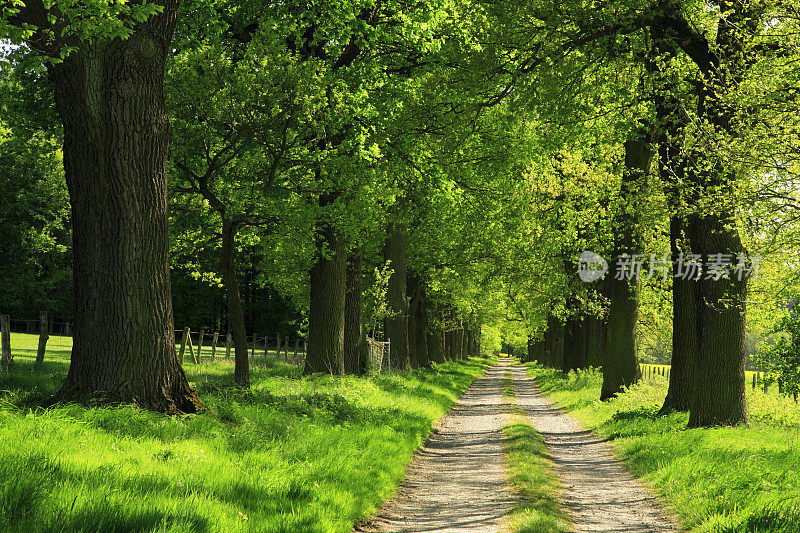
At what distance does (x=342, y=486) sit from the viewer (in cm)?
817

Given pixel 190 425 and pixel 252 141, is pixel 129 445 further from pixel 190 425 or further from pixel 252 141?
pixel 252 141

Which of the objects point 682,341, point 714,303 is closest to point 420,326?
point 682,341

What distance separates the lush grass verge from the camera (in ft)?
23.9

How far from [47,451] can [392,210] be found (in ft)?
62.7

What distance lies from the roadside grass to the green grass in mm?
3927

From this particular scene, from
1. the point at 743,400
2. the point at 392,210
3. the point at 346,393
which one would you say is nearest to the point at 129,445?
the point at 346,393

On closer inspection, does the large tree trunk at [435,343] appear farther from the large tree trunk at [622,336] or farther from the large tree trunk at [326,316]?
the large tree trunk at [326,316]

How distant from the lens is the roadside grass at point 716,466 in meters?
7.32

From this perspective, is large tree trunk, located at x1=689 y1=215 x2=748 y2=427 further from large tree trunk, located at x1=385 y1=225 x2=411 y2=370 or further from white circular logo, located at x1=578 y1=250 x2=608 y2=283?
large tree trunk, located at x1=385 y1=225 x2=411 y2=370

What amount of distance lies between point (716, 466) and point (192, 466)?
7296mm

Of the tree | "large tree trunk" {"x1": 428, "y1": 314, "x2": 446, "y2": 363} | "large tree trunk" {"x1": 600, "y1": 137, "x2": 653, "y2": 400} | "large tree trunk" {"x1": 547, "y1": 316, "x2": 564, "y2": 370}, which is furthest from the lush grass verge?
"large tree trunk" {"x1": 547, "y1": 316, "x2": 564, "y2": 370}

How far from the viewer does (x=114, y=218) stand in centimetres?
924

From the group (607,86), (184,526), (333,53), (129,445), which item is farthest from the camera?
(333,53)

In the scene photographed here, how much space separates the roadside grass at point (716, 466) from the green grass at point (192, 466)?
3.93 meters
